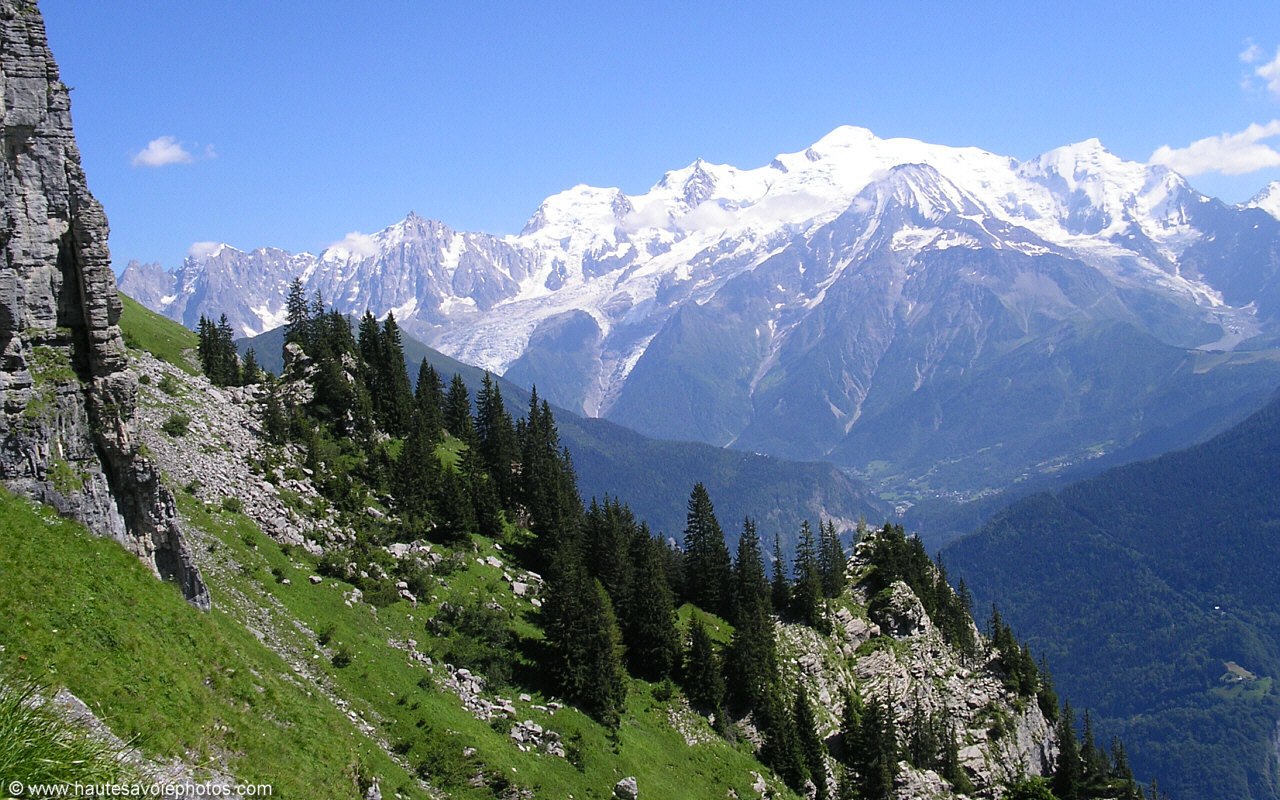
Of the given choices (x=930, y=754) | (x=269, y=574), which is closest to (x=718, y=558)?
(x=930, y=754)

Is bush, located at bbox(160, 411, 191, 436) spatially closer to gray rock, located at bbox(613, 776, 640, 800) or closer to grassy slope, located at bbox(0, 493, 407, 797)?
grassy slope, located at bbox(0, 493, 407, 797)

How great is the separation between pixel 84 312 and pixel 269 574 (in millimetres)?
24584

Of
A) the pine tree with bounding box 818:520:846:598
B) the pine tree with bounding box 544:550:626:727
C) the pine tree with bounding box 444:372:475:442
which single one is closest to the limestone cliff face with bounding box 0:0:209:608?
the pine tree with bounding box 544:550:626:727

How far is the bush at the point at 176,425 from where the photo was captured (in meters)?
62.7

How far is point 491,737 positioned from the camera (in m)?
54.0

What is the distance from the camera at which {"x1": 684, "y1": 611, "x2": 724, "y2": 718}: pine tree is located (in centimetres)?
7700

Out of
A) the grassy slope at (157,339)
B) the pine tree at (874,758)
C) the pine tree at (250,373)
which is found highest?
the grassy slope at (157,339)

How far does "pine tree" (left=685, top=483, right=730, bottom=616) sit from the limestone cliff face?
71839 mm

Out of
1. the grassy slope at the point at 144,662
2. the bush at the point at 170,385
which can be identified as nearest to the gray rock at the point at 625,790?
the grassy slope at the point at 144,662

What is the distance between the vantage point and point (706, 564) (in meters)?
103

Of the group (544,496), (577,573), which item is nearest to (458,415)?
(544,496)

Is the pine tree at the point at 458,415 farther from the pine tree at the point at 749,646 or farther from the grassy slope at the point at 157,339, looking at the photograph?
the pine tree at the point at 749,646

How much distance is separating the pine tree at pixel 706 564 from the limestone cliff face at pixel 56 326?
71.8 m

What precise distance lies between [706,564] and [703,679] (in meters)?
27.0
